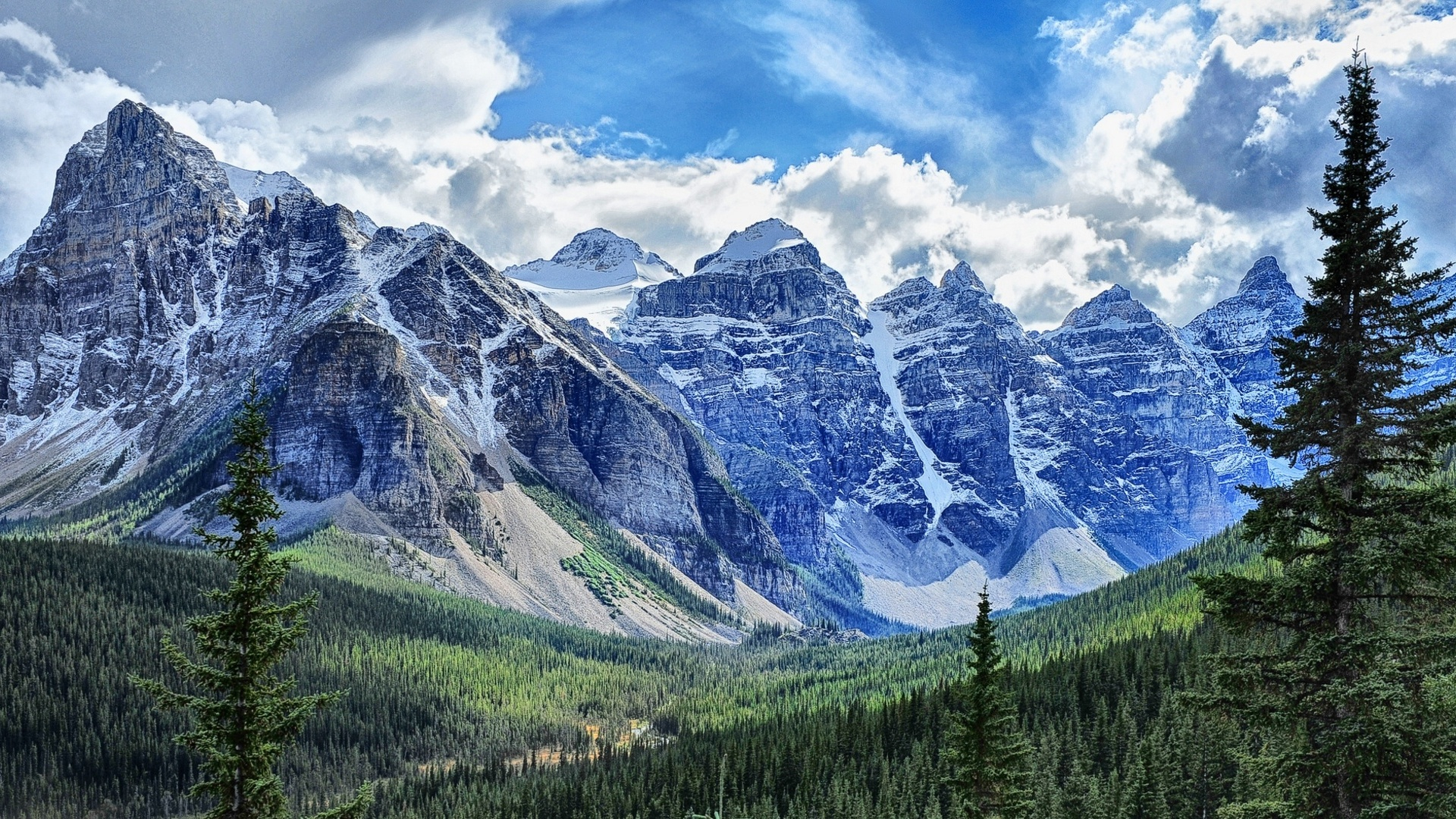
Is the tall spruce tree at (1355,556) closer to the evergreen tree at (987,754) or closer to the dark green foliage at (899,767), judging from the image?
the evergreen tree at (987,754)

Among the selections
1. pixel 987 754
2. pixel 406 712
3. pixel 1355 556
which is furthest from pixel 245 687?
pixel 406 712

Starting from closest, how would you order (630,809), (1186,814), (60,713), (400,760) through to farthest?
(1186,814) → (630,809) → (60,713) → (400,760)

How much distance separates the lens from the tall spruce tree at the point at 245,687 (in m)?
22.6

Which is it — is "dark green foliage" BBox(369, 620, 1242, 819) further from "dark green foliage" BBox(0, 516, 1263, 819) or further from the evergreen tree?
the evergreen tree

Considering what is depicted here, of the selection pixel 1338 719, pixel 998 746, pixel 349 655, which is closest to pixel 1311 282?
pixel 1338 719

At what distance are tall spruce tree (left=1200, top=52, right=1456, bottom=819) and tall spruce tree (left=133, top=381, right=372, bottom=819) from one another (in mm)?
18432

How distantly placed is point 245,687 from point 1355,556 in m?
21.5

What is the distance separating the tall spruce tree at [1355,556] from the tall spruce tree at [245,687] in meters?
18.4

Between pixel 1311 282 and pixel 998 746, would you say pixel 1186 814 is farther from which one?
pixel 1311 282

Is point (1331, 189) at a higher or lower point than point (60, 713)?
higher

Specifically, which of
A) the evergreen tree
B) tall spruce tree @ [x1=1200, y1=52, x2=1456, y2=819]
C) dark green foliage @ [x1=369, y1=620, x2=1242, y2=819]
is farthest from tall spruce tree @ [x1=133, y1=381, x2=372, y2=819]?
dark green foliage @ [x1=369, y1=620, x2=1242, y2=819]

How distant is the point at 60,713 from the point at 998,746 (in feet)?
536

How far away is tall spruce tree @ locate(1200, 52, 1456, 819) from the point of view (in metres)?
19.9

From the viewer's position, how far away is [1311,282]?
71.8ft
